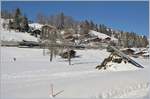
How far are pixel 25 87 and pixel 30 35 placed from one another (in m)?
79.9

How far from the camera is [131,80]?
21688mm

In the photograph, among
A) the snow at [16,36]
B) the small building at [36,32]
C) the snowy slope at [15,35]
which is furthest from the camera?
the small building at [36,32]

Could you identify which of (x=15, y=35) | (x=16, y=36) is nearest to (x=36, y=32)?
(x=15, y=35)

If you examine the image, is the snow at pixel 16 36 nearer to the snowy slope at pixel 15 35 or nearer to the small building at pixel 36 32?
the snowy slope at pixel 15 35

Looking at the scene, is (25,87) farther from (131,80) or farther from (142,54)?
(142,54)

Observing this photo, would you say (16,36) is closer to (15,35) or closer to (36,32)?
(15,35)

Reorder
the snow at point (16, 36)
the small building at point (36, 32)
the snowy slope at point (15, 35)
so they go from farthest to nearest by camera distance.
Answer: the small building at point (36, 32) → the snowy slope at point (15, 35) → the snow at point (16, 36)

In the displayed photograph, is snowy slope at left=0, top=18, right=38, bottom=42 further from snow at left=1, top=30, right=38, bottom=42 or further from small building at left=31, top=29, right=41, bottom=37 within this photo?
small building at left=31, top=29, right=41, bottom=37

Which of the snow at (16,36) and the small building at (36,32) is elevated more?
the small building at (36,32)

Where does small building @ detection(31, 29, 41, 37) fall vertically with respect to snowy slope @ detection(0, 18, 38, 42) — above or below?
above

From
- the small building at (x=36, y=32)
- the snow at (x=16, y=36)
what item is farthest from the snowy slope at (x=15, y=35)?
the small building at (x=36, y=32)

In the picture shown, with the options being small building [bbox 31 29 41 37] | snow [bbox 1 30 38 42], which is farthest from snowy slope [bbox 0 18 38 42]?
small building [bbox 31 29 41 37]

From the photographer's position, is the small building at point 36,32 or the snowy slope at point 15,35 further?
the small building at point 36,32

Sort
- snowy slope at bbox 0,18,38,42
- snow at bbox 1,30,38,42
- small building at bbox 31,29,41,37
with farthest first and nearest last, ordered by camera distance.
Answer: small building at bbox 31,29,41,37 < snowy slope at bbox 0,18,38,42 < snow at bbox 1,30,38,42
